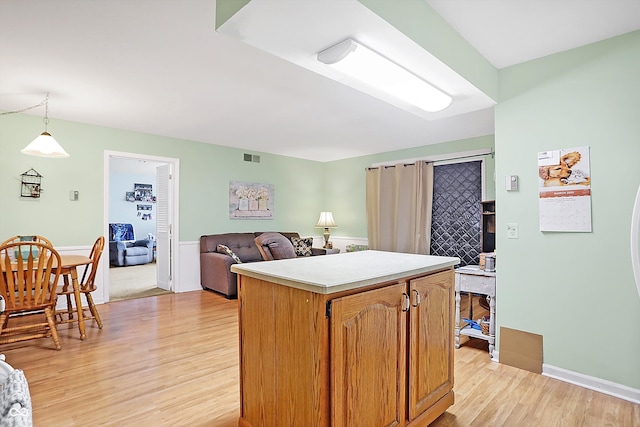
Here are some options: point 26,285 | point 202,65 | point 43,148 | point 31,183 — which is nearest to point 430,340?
point 202,65

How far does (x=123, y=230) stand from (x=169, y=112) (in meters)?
6.40

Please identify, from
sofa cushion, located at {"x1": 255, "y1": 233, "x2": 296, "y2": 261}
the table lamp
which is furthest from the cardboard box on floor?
the table lamp

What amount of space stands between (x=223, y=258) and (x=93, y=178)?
6.54 feet

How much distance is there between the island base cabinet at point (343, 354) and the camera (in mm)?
1332

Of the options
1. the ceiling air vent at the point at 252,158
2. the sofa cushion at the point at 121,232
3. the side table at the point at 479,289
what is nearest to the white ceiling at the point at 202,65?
the ceiling air vent at the point at 252,158

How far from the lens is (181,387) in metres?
2.29

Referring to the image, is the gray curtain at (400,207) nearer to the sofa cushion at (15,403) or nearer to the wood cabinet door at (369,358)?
the wood cabinet door at (369,358)

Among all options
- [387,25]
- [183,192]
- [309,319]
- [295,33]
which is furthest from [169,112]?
[309,319]

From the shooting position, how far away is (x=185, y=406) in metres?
2.06

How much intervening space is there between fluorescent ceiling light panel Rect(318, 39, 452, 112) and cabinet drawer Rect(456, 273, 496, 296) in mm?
1530

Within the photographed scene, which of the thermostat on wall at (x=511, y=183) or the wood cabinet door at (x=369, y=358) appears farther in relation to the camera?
the thermostat on wall at (x=511, y=183)

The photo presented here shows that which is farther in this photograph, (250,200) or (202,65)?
(250,200)

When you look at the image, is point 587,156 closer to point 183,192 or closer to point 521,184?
point 521,184

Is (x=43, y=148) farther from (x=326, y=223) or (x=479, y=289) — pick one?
(x=326, y=223)
